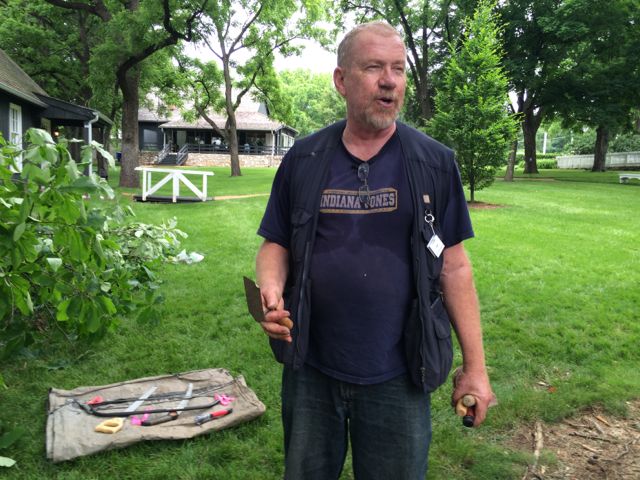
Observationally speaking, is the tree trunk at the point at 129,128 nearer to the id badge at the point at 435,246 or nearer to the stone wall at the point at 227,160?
the id badge at the point at 435,246

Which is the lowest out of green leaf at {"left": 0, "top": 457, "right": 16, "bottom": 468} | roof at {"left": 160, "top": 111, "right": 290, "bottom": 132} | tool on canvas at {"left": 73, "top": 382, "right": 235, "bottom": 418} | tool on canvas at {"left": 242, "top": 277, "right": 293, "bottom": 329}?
green leaf at {"left": 0, "top": 457, "right": 16, "bottom": 468}

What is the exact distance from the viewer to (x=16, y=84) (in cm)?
1748

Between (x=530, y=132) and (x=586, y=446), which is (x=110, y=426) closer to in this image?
(x=586, y=446)

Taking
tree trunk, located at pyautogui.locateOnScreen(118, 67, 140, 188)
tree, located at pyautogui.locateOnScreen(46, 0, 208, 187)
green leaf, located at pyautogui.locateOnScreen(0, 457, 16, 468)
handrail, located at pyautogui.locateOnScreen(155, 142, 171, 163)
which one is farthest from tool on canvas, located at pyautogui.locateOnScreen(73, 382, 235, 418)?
handrail, located at pyautogui.locateOnScreen(155, 142, 171, 163)

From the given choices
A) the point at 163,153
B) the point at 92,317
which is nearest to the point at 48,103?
the point at 92,317

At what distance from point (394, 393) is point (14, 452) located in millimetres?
2647

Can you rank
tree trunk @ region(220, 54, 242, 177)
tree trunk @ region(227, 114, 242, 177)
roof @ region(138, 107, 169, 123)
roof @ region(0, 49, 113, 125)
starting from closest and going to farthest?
roof @ region(0, 49, 113, 125)
tree trunk @ region(220, 54, 242, 177)
tree trunk @ region(227, 114, 242, 177)
roof @ region(138, 107, 169, 123)

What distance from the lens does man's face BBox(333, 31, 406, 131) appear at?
6.08ft

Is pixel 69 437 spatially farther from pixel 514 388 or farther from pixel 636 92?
pixel 636 92

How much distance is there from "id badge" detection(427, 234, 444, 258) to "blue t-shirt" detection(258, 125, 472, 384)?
7 cm

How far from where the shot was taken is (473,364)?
192 cm

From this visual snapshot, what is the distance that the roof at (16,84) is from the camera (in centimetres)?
1564

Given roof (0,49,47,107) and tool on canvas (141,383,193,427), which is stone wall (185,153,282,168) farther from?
tool on canvas (141,383,193,427)

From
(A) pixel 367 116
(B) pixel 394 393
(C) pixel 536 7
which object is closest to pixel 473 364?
(B) pixel 394 393
